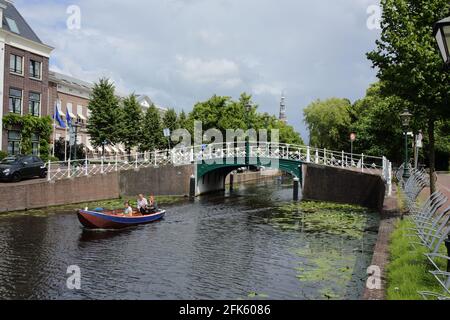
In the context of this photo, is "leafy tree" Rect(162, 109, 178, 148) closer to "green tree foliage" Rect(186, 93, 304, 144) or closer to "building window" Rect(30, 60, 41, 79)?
"green tree foliage" Rect(186, 93, 304, 144)

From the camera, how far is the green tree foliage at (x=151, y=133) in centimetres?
5775

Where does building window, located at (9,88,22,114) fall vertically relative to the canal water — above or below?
above

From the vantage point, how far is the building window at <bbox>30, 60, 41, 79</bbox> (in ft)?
131

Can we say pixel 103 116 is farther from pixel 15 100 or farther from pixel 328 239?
pixel 328 239

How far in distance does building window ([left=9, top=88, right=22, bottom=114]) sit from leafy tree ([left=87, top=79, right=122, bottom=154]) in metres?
8.23

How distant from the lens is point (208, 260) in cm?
1506

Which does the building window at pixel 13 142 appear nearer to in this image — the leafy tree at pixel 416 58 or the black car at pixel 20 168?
the black car at pixel 20 168

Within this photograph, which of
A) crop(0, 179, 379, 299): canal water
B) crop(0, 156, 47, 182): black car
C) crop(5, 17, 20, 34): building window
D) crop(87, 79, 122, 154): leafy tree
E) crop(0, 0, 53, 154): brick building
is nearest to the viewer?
crop(0, 179, 379, 299): canal water

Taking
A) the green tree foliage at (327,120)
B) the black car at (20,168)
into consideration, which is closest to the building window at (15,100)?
the black car at (20,168)

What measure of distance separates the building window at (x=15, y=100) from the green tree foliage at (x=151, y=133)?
64.8 ft

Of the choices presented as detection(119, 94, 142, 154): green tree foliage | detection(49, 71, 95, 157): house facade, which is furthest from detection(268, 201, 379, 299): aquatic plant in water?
detection(49, 71, 95, 157): house facade

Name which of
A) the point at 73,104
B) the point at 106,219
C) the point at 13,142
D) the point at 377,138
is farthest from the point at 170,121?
the point at 106,219

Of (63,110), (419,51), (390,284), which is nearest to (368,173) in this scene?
(419,51)
